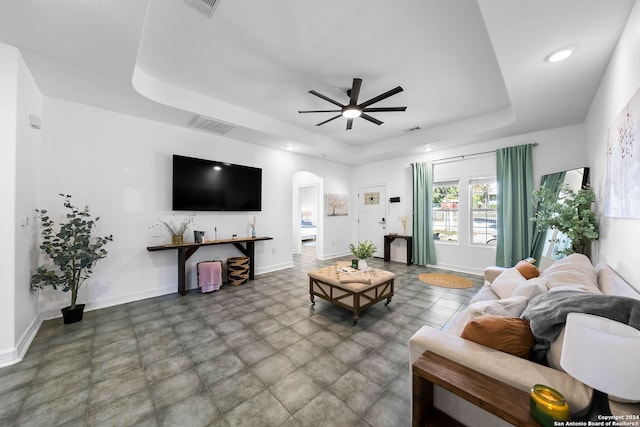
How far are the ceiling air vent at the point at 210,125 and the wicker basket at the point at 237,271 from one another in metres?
2.30

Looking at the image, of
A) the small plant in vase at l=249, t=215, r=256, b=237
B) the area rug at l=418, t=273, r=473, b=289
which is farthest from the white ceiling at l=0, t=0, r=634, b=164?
the area rug at l=418, t=273, r=473, b=289

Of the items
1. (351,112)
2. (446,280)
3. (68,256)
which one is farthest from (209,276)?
(446,280)

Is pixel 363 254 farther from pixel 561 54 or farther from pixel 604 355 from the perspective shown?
pixel 561 54

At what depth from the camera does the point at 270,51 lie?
8.53 feet

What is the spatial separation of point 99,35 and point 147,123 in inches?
72.4

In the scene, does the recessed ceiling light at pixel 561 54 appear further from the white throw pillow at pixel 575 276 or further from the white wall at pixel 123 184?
the white wall at pixel 123 184

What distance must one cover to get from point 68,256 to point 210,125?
2.51 meters

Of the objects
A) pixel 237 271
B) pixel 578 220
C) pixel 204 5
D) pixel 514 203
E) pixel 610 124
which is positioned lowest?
pixel 237 271

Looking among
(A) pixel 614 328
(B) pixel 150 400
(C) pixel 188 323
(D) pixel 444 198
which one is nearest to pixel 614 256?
(A) pixel 614 328

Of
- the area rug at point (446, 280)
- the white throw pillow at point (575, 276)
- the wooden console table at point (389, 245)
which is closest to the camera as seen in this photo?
the white throw pillow at point (575, 276)

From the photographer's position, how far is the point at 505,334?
127 cm

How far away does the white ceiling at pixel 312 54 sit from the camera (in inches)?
72.3

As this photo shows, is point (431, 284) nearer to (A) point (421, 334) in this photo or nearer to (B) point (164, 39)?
(A) point (421, 334)

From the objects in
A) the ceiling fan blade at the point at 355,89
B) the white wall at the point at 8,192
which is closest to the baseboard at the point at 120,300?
the white wall at the point at 8,192
